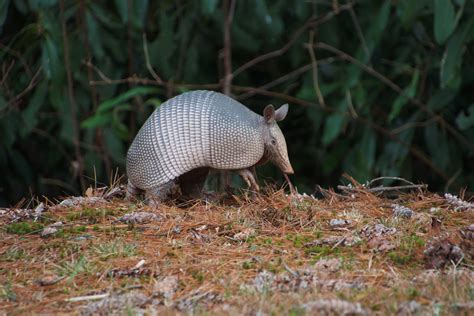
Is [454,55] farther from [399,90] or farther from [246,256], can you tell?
[246,256]

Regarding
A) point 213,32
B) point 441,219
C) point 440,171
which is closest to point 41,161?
point 213,32

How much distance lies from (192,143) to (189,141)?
0.02 metres

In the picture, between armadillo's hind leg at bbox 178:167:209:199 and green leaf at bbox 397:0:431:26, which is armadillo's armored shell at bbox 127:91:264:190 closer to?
armadillo's hind leg at bbox 178:167:209:199

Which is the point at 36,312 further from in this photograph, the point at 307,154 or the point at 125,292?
the point at 307,154

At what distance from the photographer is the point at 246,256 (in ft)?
14.9

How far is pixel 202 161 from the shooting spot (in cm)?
574

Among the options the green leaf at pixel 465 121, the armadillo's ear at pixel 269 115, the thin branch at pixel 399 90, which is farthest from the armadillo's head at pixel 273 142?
the green leaf at pixel 465 121

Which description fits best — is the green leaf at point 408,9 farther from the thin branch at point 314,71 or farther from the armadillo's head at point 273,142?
the armadillo's head at point 273,142

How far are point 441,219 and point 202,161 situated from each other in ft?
4.81

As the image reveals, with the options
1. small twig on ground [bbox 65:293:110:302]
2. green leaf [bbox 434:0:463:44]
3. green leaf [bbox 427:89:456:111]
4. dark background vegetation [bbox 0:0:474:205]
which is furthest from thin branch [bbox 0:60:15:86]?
small twig on ground [bbox 65:293:110:302]

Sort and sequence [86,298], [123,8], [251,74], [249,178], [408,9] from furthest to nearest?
[251,74], [123,8], [408,9], [249,178], [86,298]

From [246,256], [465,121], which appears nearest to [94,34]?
[465,121]

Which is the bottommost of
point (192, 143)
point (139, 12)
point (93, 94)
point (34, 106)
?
point (34, 106)

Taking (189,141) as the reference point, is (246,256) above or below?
below
